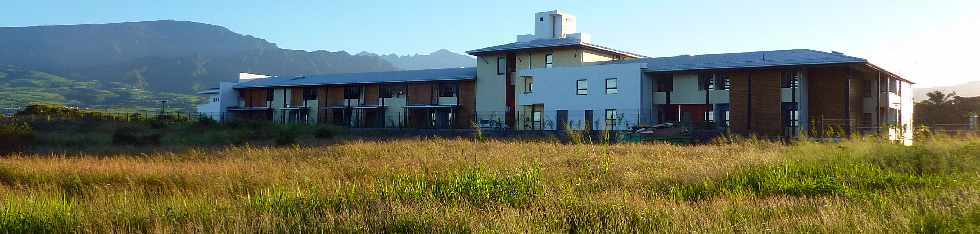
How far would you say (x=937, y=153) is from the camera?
465 inches

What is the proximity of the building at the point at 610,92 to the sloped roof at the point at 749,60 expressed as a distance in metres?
0.07

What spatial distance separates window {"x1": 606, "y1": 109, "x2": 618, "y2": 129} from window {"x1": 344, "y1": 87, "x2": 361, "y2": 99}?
2104cm

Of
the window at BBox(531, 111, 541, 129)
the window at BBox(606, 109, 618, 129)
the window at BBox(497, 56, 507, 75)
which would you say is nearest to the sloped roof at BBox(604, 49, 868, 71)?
the window at BBox(606, 109, 618, 129)

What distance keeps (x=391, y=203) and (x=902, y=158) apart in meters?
9.33

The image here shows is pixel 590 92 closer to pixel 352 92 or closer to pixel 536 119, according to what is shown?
pixel 536 119

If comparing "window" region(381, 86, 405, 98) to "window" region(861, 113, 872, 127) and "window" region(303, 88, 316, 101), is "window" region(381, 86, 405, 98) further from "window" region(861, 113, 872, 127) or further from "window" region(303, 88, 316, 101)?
"window" region(861, 113, 872, 127)

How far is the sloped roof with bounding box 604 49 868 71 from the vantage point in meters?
32.9

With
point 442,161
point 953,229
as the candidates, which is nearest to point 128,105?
point 442,161

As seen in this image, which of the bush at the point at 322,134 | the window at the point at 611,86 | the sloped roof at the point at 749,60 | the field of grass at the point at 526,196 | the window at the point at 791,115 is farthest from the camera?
the window at the point at 611,86

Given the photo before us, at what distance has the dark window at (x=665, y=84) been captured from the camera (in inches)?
1505

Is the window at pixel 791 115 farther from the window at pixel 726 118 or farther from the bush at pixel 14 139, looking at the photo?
the bush at pixel 14 139

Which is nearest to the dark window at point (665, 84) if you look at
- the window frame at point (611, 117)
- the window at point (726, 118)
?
the window frame at point (611, 117)

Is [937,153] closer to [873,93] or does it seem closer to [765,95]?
[765,95]

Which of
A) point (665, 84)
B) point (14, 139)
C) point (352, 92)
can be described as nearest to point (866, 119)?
point (665, 84)
